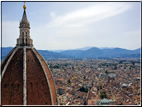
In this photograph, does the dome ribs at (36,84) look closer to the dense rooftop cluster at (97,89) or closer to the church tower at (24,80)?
the church tower at (24,80)

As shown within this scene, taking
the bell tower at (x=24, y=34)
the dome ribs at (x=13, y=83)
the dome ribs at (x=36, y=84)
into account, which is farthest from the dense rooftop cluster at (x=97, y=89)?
the bell tower at (x=24, y=34)

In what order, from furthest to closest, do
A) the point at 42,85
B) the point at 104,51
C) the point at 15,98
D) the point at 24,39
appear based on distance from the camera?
the point at 104,51 < the point at 24,39 < the point at 42,85 < the point at 15,98

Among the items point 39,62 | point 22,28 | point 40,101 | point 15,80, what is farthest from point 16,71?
point 22,28

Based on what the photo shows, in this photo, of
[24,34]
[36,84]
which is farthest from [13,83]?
[24,34]

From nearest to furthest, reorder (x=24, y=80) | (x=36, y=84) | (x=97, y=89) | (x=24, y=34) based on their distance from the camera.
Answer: (x=24, y=80), (x=36, y=84), (x=24, y=34), (x=97, y=89)

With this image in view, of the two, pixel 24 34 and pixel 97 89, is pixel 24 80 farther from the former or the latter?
pixel 97 89

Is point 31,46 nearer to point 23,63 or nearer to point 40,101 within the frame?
point 23,63
